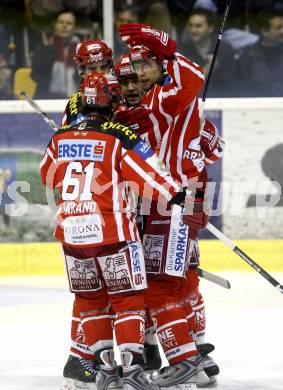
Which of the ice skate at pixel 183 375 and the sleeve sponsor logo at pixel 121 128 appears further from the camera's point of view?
the ice skate at pixel 183 375

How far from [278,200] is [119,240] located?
3.55m

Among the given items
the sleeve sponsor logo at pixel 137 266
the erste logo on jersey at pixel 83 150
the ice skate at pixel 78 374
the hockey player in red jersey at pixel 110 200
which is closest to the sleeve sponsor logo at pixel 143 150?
the hockey player in red jersey at pixel 110 200

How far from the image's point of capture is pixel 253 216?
812 cm

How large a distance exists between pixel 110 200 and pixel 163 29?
161 inches

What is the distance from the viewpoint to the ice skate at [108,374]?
16.1ft

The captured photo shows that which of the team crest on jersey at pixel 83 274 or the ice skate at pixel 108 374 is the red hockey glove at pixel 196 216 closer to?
the team crest on jersey at pixel 83 274

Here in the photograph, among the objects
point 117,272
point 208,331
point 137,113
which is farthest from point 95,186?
point 208,331

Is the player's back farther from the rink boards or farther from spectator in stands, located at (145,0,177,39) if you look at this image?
spectator in stands, located at (145,0,177,39)

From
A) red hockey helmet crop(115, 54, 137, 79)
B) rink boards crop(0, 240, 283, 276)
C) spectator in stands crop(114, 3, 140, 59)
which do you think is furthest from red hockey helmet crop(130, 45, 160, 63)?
spectator in stands crop(114, 3, 140, 59)

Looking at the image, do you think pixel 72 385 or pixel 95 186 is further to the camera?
pixel 72 385

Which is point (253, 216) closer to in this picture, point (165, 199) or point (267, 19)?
point (267, 19)

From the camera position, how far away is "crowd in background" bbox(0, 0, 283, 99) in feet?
28.1

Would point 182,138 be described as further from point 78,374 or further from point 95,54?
point 78,374

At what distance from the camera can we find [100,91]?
15.6 feet
